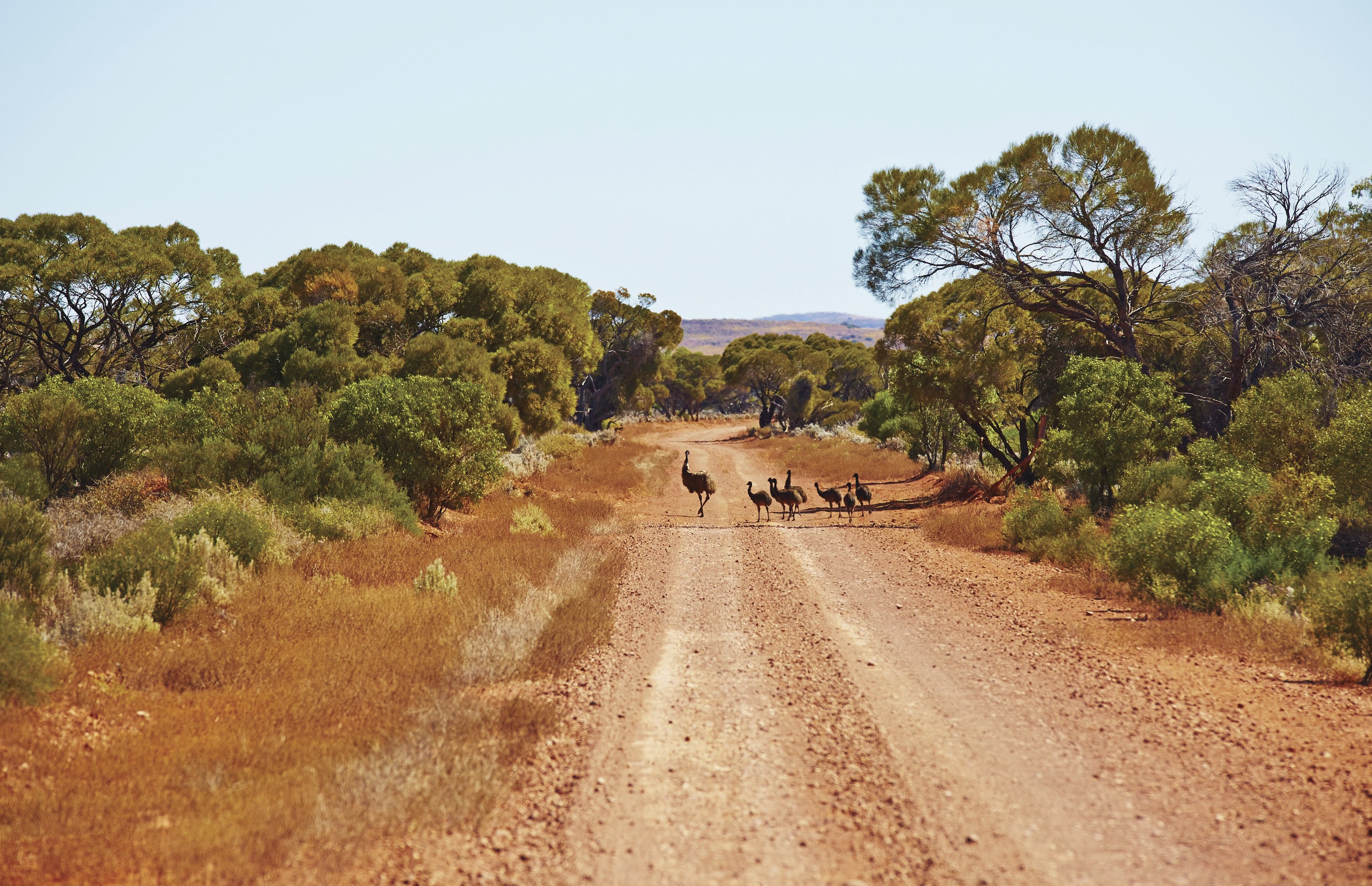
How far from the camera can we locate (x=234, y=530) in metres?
11.2

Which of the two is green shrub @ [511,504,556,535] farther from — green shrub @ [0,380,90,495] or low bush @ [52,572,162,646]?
green shrub @ [0,380,90,495]

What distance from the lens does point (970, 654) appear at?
9.07 m

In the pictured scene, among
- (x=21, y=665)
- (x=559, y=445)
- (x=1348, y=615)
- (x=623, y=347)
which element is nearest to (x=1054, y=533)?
(x=1348, y=615)

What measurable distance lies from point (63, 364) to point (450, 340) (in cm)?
1951

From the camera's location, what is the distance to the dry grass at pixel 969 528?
670 inches

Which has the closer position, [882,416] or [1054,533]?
[1054,533]

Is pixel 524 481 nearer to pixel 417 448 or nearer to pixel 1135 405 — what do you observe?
pixel 417 448

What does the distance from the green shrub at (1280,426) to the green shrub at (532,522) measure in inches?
517

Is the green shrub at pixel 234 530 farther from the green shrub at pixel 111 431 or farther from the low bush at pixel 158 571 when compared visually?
the green shrub at pixel 111 431

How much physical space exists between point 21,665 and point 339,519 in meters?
7.60

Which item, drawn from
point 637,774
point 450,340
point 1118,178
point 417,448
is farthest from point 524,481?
point 637,774

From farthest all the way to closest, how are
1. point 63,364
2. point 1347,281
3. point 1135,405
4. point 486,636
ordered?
point 63,364 < point 1347,281 < point 1135,405 < point 486,636

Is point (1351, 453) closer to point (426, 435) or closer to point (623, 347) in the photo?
point (426, 435)

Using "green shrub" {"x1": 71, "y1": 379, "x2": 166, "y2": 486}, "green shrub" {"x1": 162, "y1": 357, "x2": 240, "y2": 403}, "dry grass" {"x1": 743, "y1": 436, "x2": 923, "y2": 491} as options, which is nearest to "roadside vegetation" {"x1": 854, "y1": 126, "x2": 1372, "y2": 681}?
"dry grass" {"x1": 743, "y1": 436, "x2": 923, "y2": 491}
